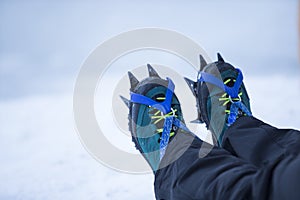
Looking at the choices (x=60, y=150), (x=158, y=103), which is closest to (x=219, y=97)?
(x=158, y=103)

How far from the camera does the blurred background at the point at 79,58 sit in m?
0.82

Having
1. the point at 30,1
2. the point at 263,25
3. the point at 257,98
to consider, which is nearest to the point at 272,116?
the point at 257,98

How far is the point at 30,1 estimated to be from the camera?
3.29 feet

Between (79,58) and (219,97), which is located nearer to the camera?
(219,97)

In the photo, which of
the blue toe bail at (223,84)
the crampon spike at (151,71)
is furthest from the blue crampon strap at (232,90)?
the crampon spike at (151,71)

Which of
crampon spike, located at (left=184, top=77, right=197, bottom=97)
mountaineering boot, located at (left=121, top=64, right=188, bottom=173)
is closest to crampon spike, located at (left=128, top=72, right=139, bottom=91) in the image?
mountaineering boot, located at (left=121, top=64, right=188, bottom=173)

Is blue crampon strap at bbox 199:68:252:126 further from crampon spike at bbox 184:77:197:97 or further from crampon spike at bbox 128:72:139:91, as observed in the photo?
crampon spike at bbox 128:72:139:91

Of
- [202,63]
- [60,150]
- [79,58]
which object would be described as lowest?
[60,150]

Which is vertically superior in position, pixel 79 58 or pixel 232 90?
pixel 79 58

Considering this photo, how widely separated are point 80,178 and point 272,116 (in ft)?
1.63

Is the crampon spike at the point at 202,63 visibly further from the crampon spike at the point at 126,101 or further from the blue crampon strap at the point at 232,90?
the crampon spike at the point at 126,101

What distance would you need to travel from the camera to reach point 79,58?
0.99 meters

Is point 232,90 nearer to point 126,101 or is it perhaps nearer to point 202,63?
point 202,63

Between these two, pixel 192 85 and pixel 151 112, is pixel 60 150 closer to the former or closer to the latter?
pixel 151 112
